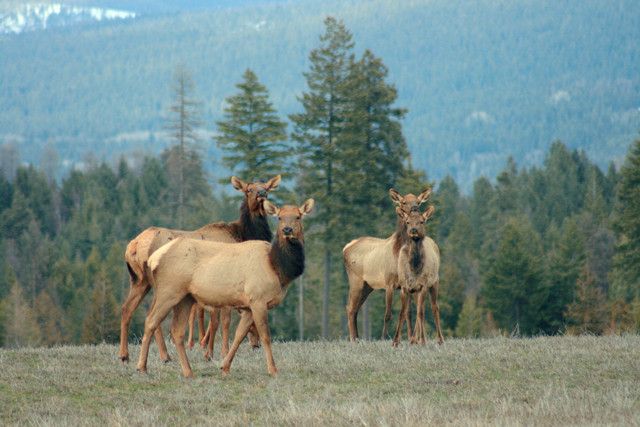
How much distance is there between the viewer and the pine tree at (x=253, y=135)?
52031 millimetres

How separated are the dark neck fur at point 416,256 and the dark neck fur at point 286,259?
443 centimetres

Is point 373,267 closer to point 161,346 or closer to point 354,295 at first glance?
point 354,295

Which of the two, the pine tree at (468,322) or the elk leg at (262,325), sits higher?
the elk leg at (262,325)

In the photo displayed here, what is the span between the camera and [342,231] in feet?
168

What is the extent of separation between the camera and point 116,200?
440 ft

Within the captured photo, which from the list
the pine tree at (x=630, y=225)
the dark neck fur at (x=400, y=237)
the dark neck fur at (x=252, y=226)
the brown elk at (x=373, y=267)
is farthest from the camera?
the pine tree at (x=630, y=225)

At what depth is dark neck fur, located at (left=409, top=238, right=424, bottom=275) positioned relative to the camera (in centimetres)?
1933

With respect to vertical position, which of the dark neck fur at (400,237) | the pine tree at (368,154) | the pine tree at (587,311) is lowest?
the pine tree at (587,311)

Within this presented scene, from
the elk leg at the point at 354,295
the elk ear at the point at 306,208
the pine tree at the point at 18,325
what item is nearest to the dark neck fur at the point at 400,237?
the elk leg at the point at 354,295

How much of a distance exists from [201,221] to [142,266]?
71.7 metres

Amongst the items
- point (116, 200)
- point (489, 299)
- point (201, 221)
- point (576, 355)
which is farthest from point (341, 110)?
point (116, 200)

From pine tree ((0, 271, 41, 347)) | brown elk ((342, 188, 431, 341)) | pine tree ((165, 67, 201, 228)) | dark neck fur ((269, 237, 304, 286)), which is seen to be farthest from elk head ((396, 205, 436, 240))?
pine tree ((165, 67, 201, 228))

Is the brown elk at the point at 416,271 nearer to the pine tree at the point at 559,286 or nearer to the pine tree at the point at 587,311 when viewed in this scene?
the pine tree at the point at 587,311

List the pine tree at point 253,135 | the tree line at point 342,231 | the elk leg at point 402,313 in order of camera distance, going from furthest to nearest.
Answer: the tree line at point 342,231, the pine tree at point 253,135, the elk leg at point 402,313
